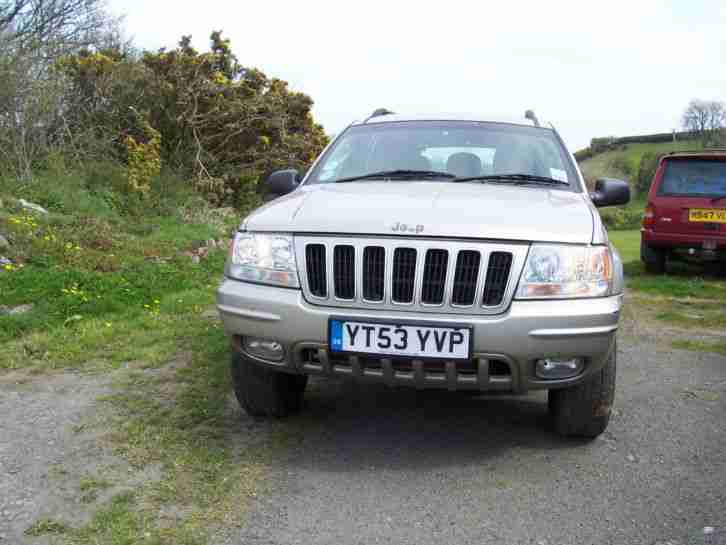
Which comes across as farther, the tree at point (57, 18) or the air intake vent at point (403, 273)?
the tree at point (57, 18)

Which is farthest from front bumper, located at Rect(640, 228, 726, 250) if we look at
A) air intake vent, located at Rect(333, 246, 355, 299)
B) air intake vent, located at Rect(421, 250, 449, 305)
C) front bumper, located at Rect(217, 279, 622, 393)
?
air intake vent, located at Rect(333, 246, 355, 299)

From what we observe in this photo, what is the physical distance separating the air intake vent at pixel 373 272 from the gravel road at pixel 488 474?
0.81 meters

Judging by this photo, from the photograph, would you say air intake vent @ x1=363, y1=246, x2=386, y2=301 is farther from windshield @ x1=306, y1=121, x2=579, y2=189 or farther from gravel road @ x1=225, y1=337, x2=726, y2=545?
windshield @ x1=306, y1=121, x2=579, y2=189

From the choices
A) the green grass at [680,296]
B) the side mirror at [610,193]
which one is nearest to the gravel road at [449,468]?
the side mirror at [610,193]

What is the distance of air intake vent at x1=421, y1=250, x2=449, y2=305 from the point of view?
314cm

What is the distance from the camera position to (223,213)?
11.7 metres

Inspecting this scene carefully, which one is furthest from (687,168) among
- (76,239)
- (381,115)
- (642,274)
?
(76,239)

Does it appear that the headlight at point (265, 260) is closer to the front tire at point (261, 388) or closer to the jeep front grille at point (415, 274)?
the jeep front grille at point (415, 274)

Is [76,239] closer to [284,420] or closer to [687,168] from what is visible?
[284,420]

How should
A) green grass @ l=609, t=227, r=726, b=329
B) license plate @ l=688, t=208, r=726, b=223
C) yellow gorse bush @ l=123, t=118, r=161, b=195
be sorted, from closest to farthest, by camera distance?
green grass @ l=609, t=227, r=726, b=329, license plate @ l=688, t=208, r=726, b=223, yellow gorse bush @ l=123, t=118, r=161, b=195

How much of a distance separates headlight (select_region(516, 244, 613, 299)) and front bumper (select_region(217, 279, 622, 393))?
4cm

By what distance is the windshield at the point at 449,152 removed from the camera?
4.28m

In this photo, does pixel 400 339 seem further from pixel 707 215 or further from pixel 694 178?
pixel 694 178

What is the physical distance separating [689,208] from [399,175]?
6972mm
